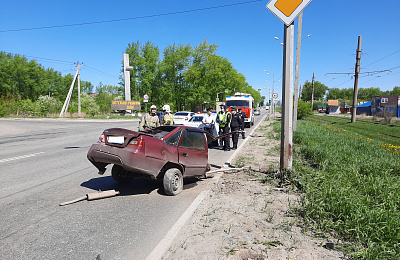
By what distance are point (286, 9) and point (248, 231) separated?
180 inches

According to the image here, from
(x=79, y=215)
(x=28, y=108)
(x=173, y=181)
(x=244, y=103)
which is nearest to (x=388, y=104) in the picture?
(x=244, y=103)

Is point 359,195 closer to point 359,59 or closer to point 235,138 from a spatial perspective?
point 235,138

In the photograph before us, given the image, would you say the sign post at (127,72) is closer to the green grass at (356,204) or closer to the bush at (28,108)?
the bush at (28,108)

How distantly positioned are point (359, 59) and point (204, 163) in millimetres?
33000

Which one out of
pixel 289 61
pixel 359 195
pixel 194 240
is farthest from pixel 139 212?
pixel 289 61

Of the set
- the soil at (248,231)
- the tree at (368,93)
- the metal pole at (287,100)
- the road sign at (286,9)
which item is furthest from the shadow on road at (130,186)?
the tree at (368,93)

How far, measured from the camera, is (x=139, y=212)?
14.5 feet

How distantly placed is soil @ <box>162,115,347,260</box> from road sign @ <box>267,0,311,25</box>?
3.72 meters

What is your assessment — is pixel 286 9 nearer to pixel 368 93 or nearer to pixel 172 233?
pixel 172 233

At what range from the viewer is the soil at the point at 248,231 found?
3.06 m

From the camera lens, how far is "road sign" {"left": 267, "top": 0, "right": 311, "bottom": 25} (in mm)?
5402

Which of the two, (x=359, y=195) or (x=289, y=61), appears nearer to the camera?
(x=359, y=195)

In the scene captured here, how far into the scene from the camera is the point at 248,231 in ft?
11.9

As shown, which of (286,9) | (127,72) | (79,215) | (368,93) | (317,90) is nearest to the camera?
(79,215)
